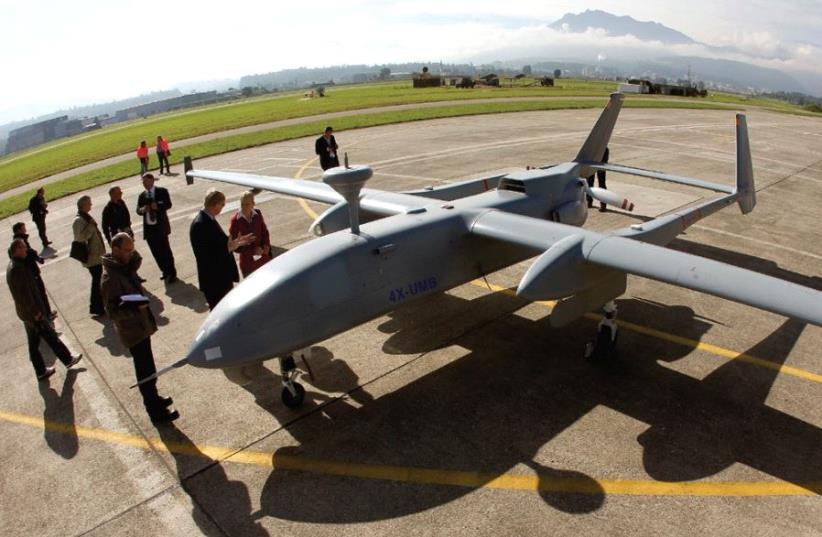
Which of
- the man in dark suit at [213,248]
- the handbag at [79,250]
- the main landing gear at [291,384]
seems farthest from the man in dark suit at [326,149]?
the main landing gear at [291,384]

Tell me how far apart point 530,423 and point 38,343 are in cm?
889

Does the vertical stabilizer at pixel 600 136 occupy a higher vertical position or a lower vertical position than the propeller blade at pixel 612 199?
higher

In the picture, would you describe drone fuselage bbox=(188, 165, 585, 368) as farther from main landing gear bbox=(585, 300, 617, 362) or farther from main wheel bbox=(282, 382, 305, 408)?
main landing gear bbox=(585, 300, 617, 362)

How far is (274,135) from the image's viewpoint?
4012 cm

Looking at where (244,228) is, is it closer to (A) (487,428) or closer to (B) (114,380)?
(B) (114,380)

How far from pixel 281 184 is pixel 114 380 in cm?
714

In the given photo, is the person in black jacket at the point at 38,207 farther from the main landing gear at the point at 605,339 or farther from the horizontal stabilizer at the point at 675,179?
the horizontal stabilizer at the point at 675,179

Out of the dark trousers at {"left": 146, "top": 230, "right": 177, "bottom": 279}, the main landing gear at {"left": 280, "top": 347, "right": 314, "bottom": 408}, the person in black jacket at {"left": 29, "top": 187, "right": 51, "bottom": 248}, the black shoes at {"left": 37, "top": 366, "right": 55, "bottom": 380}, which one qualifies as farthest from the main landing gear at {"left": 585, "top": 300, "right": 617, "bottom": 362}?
the person in black jacket at {"left": 29, "top": 187, "right": 51, "bottom": 248}

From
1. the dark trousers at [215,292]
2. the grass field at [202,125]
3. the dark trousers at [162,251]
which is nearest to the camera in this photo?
the dark trousers at [215,292]

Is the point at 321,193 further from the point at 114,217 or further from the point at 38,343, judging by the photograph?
the point at 38,343

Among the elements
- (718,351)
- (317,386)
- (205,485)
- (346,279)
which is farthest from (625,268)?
(205,485)

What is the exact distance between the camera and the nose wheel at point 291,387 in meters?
8.21

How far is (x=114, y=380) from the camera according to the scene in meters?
9.47

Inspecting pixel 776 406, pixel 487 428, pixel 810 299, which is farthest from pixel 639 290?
pixel 487 428
